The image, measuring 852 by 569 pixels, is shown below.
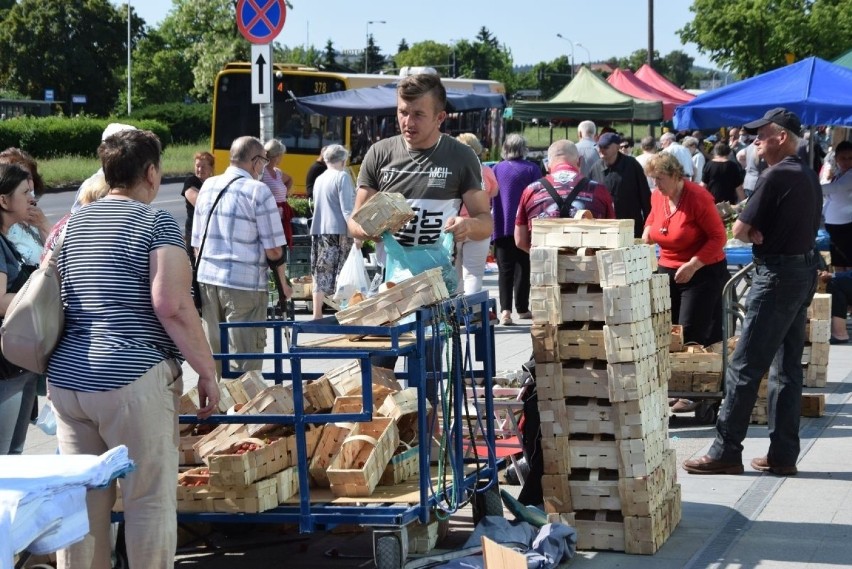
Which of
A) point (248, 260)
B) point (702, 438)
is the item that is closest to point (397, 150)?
point (248, 260)

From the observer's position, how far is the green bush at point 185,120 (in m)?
58.0

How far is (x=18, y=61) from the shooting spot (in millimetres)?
80625

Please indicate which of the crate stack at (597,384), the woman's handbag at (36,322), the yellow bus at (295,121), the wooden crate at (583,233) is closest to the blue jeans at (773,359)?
the crate stack at (597,384)

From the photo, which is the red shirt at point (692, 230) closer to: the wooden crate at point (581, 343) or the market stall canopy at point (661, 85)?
the wooden crate at point (581, 343)

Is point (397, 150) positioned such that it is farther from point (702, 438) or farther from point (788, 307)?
point (702, 438)

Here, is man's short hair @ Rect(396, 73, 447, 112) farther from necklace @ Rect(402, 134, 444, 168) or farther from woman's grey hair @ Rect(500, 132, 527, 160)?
woman's grey hair @ Rect(500, 132, 527, 160)

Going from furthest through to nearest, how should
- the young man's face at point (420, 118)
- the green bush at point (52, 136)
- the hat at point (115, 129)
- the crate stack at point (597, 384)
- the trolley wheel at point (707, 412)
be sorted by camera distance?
1. the green bush at point (52, 136)
2. the trolley wheel at point (707, 412)
3. the young man's face at point (420, 118)
4. the crate stack at point (597, 384)
5. the hat at point (115, 129)

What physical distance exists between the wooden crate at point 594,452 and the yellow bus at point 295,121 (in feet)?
63.9

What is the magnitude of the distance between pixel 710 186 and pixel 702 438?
10604 millimetres

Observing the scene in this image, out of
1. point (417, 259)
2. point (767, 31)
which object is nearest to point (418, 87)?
point (417, 259)

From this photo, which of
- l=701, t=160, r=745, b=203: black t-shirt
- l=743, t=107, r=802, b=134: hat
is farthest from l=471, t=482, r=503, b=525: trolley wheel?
l=701, t=160, r=745, b=203: black t-shirt

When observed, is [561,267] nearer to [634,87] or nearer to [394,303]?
[394,303]

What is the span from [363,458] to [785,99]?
843 centimetres

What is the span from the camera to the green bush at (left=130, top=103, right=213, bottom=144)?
58000 mm
